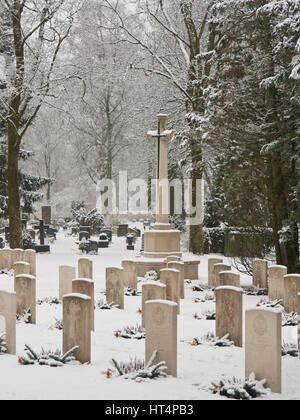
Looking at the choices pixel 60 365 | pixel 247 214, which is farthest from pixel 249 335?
pixel 247 214

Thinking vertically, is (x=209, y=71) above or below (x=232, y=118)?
above

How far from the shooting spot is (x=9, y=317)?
648 centimetres

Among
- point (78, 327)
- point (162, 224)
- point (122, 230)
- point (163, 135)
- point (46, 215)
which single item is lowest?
point (78, 327)

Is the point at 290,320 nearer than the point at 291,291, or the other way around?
the point at 290,320

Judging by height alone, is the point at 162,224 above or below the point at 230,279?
above

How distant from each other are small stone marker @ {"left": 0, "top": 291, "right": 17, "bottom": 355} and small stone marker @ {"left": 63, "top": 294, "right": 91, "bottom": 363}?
27.7 inches

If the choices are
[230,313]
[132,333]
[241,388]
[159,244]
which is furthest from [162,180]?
[241,388]

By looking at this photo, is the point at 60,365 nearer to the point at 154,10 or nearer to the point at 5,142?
the point at 5,142

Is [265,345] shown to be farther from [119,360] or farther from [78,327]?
[78,327]

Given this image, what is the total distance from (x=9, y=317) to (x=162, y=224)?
27.7 ft

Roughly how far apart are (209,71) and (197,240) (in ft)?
22.7

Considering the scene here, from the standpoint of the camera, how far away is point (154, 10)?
23266 millimetres

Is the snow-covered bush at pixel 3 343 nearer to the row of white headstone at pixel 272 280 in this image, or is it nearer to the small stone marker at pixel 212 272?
the row of white headstone at pixel 272 280

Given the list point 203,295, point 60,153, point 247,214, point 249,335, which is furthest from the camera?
point 60,153
